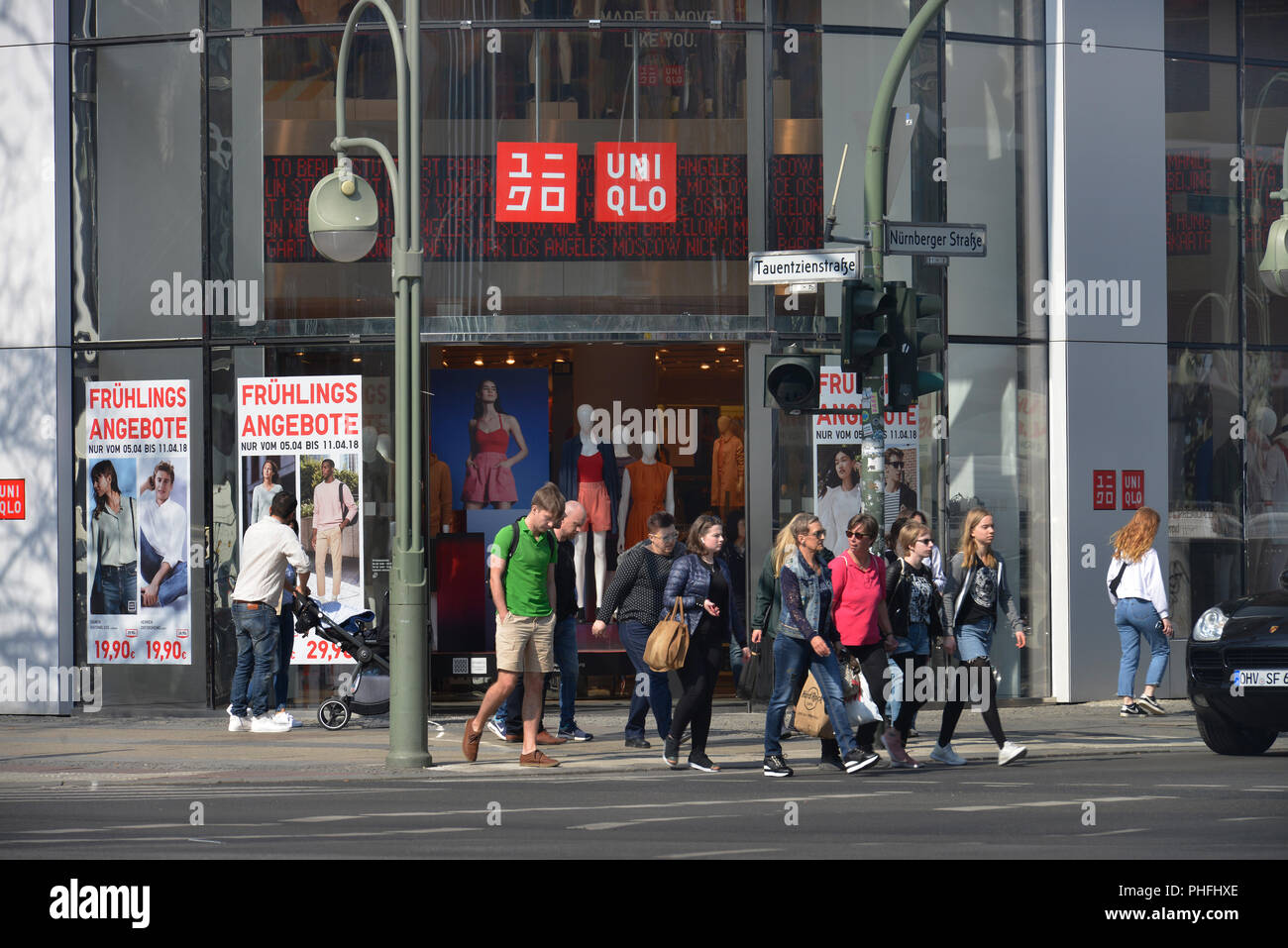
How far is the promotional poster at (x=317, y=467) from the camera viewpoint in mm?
17609

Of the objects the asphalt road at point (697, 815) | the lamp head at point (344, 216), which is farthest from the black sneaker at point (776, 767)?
the lamp head at point (344, 216)

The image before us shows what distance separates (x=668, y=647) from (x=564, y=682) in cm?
211

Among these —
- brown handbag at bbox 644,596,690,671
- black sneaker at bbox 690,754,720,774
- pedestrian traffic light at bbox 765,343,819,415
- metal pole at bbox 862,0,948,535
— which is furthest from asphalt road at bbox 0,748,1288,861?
pedestrian traffic light at bbox 765,343,819,415

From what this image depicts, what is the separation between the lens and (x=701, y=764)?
13508mm

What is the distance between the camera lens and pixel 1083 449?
1844 centimetres

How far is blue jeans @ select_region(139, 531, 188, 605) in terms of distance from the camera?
58.5 feet

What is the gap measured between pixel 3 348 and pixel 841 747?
955 centimetres

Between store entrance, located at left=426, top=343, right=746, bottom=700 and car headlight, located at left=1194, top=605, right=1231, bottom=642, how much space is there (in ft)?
16.7

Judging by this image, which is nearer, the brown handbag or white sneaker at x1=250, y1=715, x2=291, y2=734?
the brown handbag

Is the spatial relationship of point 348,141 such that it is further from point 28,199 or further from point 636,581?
point 28,199

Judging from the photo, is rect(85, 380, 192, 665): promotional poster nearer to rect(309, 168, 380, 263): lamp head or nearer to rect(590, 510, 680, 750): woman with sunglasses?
rect(309, 168, 380, 263): lamp head

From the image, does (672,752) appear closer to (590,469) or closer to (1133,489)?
(590,469)

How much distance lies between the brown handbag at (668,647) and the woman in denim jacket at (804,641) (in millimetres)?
733

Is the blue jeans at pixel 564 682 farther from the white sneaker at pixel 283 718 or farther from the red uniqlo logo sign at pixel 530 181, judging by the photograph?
the red uniqlo logo sign at pixel 530 181
